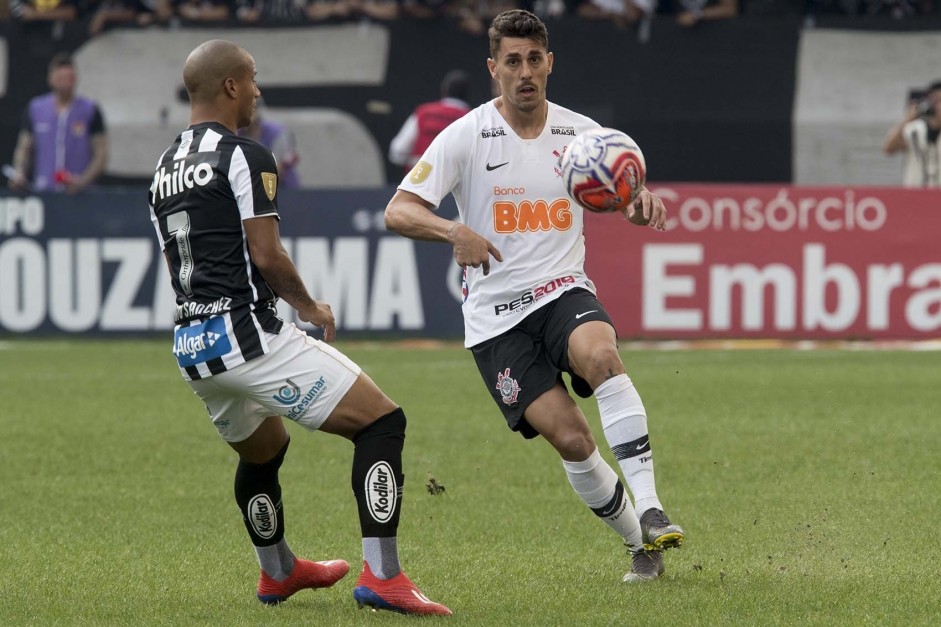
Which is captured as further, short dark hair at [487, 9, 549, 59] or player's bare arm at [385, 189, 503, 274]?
short dark hair at [487, 9, 549, 59]

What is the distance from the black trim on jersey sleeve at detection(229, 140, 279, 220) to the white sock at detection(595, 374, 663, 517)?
158 centimetres

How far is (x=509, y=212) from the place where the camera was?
6949mm

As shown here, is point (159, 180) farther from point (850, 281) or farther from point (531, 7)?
point (531, 7)

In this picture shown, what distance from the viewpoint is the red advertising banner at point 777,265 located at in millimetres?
17109

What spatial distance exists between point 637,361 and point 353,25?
8873mm

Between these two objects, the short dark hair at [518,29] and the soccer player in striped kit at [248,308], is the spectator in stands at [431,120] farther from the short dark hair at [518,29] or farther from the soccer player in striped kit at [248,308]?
the soccer player in striped kit at [248,308]

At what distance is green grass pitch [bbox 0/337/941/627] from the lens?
242 inches

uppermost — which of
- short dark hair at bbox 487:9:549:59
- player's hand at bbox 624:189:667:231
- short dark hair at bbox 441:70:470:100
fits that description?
short dark hair at bbox 441:70:470:100

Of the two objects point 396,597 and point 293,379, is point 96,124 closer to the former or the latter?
point 293,379

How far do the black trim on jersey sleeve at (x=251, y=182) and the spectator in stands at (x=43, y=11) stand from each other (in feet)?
59.2

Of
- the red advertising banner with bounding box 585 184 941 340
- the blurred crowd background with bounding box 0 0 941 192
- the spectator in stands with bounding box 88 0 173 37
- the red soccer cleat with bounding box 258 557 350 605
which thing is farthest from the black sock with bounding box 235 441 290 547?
the spectator in stands with bounding box 88 0 173 37

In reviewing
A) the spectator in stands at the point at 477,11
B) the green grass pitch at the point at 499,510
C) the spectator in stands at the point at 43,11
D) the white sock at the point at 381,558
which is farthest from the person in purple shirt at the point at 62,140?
the white sock at the point at 381,558

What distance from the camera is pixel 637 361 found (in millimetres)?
15742

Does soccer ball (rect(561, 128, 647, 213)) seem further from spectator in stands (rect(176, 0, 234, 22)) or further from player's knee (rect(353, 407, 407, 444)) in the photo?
spectator in stands (rect(176, 0, 234, 22))
